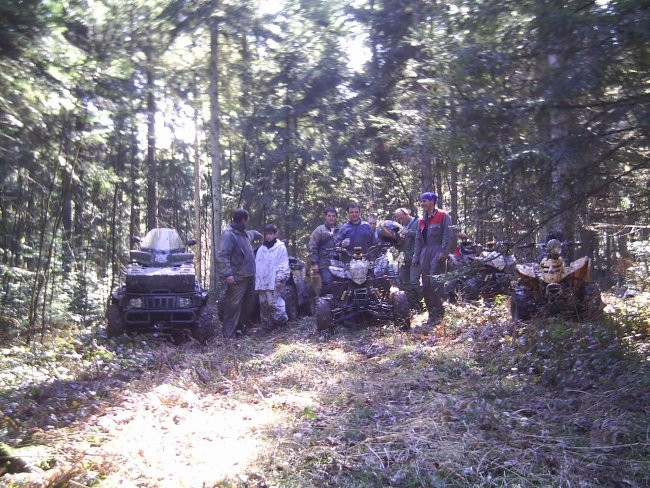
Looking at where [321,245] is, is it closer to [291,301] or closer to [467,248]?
[291,301]

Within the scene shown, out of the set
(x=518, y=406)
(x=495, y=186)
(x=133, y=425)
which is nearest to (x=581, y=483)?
(x=518, y=406)

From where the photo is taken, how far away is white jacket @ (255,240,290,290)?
1016 cm

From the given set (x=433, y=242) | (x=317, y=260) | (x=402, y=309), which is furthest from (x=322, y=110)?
(x=402, y=309)

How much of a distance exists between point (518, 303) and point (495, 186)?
2855mm

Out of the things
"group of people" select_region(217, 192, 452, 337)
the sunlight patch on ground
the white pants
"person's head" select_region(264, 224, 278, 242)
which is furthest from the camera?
"person's head" select_region(264, 224, 278, 242)

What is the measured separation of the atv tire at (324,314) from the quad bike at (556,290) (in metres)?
2.64

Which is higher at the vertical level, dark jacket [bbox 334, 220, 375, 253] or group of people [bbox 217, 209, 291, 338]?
dark jacket [bbox 334, 220, 375, 253]

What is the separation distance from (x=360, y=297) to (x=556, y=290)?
9.59ft

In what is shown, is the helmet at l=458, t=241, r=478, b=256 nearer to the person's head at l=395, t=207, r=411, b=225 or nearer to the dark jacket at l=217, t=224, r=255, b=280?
the person's head at l=395, t=207, r=411, b=225

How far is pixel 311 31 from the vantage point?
14.8m

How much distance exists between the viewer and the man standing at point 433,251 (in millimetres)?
8945

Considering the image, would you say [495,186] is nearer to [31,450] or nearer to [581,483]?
[581,483]

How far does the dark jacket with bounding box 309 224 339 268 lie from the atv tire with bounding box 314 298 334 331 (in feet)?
4.97

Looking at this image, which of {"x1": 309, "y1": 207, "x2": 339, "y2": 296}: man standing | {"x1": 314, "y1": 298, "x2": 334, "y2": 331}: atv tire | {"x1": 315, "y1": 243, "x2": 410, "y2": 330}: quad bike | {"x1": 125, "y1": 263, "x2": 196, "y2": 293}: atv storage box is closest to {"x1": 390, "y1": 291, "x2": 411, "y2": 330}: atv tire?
{"x1": 315, "y1": 243, "x2": 410, "y2": 330}: quad bike
